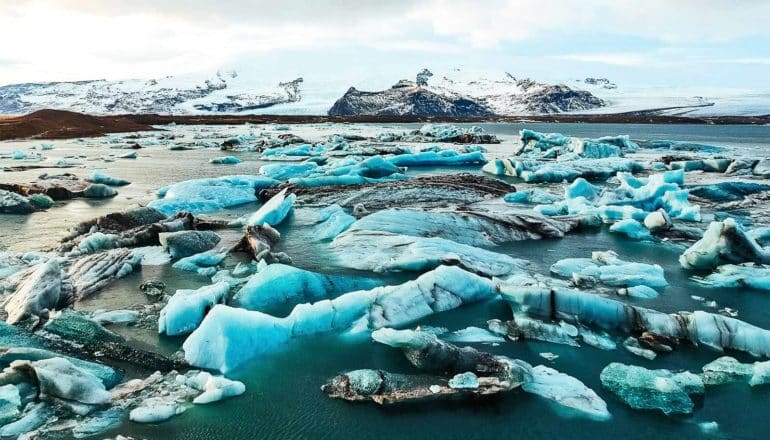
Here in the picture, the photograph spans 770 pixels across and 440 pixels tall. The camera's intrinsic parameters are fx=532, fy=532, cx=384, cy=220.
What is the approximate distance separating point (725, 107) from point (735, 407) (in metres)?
79.6

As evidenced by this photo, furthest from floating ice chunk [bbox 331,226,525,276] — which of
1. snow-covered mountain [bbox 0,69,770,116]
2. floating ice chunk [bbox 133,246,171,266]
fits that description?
snow-covered mountain [bbox 0,69,770,116]

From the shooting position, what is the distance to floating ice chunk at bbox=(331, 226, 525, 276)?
603 centimetres

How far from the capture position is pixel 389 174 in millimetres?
14492

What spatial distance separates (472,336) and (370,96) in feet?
261

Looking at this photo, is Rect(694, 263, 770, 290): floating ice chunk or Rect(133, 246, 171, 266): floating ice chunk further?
Rect(133, 246, 171, 266): floating ice chunk

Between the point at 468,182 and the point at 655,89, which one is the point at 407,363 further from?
the point at 655,89

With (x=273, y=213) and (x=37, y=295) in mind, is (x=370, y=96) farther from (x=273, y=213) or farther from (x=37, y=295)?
(x=37, y=295)

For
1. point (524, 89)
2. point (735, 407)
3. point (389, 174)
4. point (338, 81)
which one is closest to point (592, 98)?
point (524, 89)

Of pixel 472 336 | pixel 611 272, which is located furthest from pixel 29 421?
pixel 611 272

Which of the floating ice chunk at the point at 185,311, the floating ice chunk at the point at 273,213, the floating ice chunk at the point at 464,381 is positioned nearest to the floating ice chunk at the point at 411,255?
the floating ice chunk at the point at 273,213

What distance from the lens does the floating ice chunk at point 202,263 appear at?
6.04 m

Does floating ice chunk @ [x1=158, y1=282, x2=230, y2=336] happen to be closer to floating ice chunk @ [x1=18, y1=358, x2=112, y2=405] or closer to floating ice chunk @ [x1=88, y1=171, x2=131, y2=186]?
floating ice chunk @ [x1=18, y1=358, x2=112, y2=405]

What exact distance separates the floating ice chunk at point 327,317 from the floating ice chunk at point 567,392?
4.32ft

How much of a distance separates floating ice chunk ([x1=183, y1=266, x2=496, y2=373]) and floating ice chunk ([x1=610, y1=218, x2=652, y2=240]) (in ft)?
12.4
